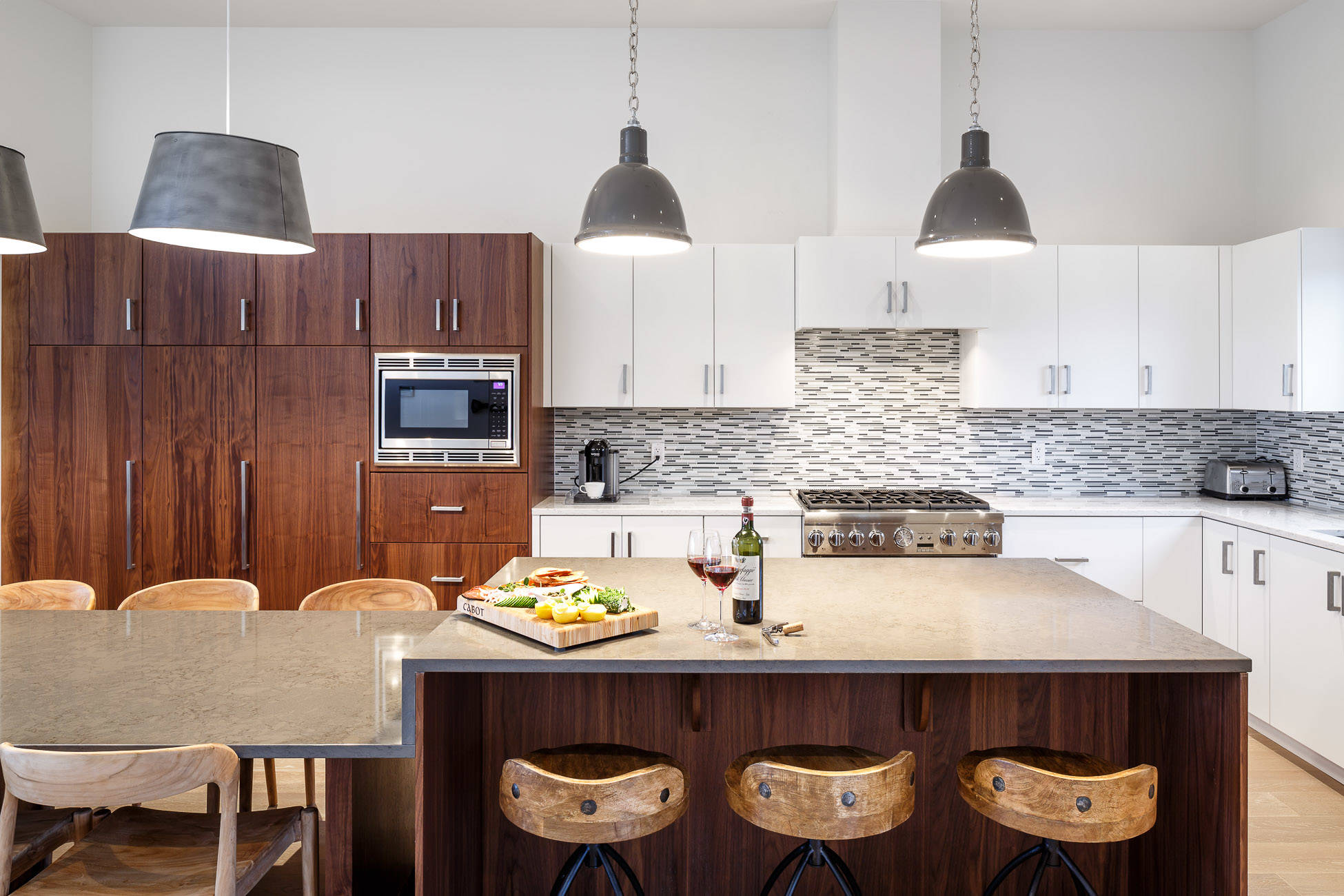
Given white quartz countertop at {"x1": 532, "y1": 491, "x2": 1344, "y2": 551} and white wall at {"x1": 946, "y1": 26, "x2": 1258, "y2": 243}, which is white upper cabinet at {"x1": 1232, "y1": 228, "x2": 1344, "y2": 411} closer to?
white quartz countertop at {"x1": 532, "y1": 491, "x2": 1344, "y2": 551}

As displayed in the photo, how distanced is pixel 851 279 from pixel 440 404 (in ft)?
6.64

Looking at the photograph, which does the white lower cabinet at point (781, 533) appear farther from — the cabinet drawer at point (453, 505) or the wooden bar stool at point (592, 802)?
the wooden bar stool at point (592, 802)

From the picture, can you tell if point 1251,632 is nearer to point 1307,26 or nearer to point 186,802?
point 1307,26

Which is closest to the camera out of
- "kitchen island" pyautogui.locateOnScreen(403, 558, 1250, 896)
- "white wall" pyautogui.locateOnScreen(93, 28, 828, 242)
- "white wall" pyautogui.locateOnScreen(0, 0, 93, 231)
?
"kitchen island" pyautogui.locateOnScreen(403, 558, 1250, 896)

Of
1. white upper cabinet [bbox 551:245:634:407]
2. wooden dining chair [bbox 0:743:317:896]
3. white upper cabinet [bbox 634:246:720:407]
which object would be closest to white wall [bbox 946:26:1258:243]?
white upper cabinet [bbox 634:246:720:407]

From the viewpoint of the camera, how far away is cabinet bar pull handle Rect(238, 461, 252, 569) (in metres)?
3.98

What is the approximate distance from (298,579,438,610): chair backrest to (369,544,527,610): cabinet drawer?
1.20 meters

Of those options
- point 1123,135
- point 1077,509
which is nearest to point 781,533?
point 1077,509

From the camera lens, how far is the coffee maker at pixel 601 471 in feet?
14.0

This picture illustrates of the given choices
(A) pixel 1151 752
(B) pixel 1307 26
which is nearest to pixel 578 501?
(A) pixel 1151 752

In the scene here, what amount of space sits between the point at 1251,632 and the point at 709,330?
270 centimetres

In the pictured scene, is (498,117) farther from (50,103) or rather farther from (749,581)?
(749,581)

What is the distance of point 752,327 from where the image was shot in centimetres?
423

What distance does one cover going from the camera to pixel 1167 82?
4.58 metres
